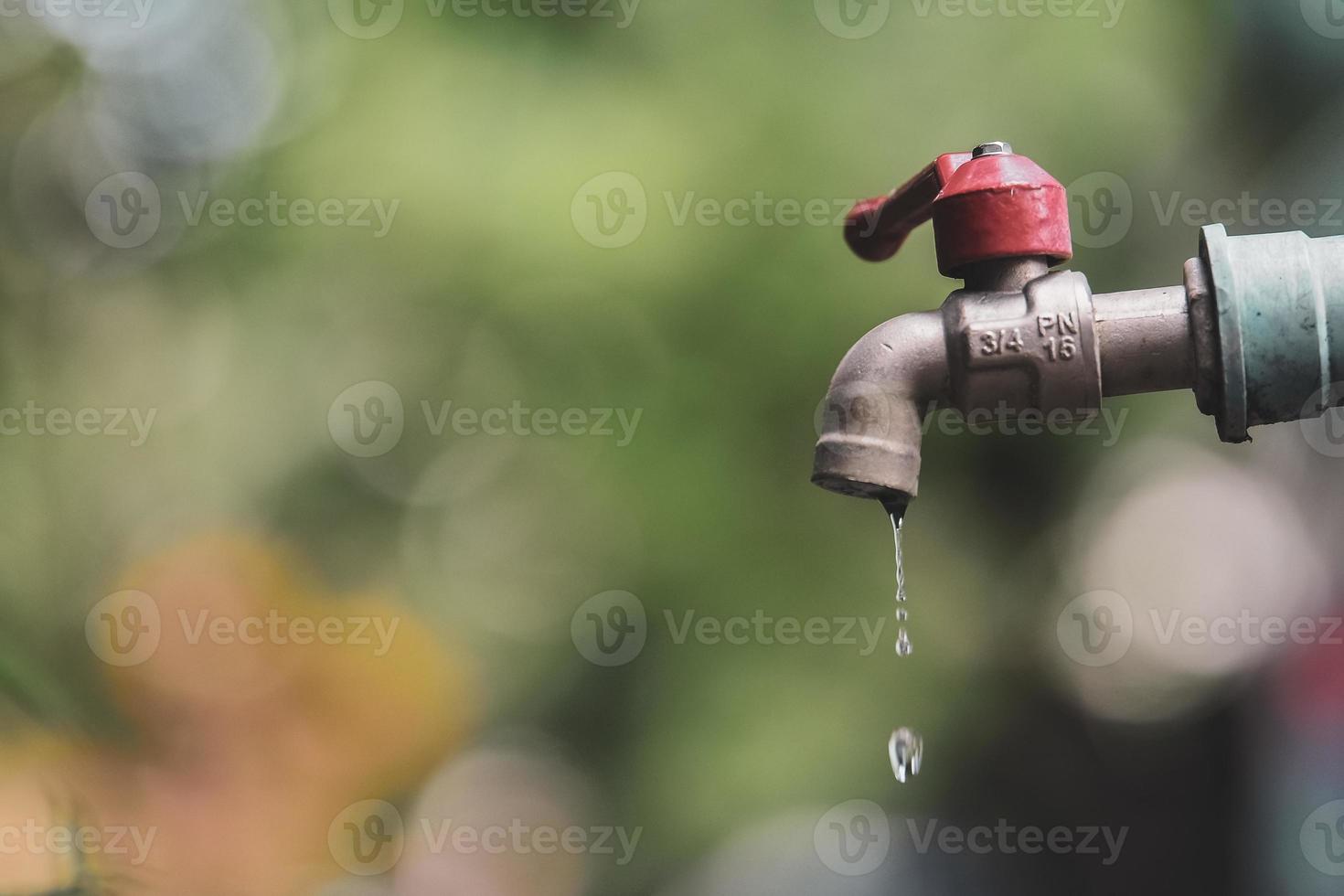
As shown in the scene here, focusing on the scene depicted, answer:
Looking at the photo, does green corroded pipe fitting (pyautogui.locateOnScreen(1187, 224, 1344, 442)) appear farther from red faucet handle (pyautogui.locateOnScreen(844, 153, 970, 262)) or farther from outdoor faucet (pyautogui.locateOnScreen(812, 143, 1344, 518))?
red faucet handle (pyautogui.locateOnScreen(844, 153, 970, 262))

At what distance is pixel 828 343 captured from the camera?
2186mm

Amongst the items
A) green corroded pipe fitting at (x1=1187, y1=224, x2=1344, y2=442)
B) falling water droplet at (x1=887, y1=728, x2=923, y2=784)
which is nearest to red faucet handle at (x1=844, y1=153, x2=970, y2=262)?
green corroded pipe fitting at (x1=1187, y1=224, x2=1344, y2=442)

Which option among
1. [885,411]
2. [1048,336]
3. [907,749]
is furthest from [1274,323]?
[907,749]

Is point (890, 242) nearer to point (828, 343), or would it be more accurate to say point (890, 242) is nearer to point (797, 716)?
point (828, 343)

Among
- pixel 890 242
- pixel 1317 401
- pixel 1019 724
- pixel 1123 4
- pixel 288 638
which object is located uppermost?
pixel 1123 4

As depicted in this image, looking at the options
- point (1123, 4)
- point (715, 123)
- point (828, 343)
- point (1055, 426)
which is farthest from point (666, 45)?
point (1055, 426)

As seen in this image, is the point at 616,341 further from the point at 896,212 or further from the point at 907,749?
the point at 896,212

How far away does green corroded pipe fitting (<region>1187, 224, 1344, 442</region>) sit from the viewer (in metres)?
0.75

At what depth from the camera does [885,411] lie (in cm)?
84

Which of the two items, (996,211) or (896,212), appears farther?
(896,212)

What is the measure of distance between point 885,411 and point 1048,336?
119 mm

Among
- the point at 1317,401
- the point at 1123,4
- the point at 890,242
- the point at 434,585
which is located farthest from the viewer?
the point at 434,585

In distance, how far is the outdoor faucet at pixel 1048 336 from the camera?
76 centimetres

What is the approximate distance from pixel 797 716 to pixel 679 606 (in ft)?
1.01
